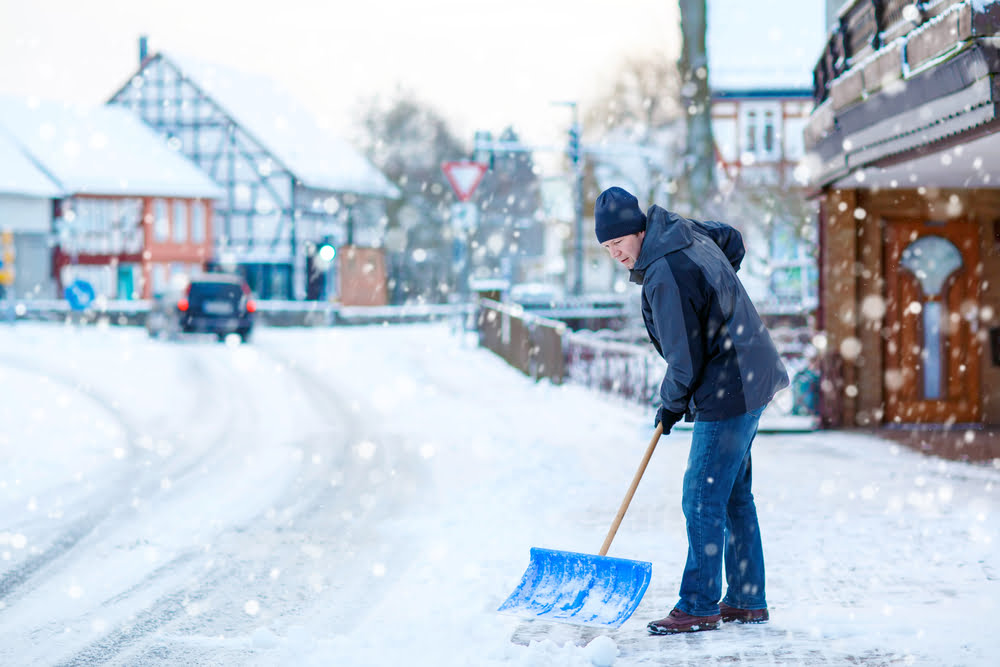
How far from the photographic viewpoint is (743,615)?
4.78m

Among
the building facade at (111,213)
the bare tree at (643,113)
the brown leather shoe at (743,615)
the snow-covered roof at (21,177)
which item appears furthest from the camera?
the building facade at (111,213)

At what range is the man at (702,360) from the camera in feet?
14.2

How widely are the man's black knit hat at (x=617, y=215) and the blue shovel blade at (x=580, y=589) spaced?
1301 mm

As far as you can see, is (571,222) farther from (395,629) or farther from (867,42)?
(395,629)

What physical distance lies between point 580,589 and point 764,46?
4252cm

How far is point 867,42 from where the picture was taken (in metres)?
10.3

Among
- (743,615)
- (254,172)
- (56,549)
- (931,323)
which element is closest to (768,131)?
(254,172)

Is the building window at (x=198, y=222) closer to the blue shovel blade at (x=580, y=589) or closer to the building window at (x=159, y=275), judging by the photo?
the building window at (x=159, y=275)

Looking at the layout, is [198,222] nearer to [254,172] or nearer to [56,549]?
[254,172]

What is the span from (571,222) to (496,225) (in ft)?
19.5

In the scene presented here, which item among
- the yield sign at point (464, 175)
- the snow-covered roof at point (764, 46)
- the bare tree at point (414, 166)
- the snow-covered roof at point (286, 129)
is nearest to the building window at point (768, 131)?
the snow-covered roof at point (764, 46)

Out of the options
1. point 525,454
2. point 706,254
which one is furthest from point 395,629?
point 525,454

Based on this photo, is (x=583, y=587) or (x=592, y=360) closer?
(x=583, y=587)

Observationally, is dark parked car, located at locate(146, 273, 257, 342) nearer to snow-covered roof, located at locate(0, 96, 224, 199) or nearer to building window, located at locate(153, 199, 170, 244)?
snow-covered roof, located at locate(0, 96, 224, 199)
